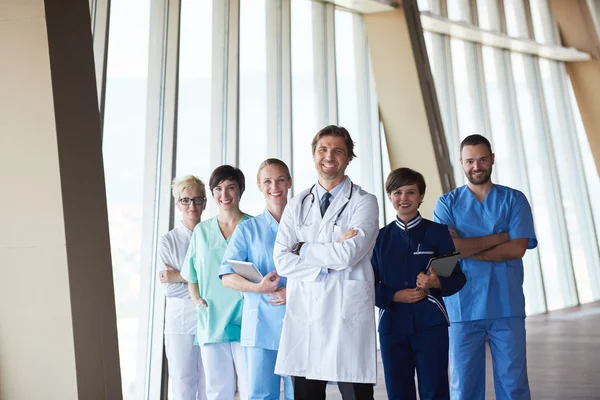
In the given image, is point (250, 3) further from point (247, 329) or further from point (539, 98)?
point (539, 98)

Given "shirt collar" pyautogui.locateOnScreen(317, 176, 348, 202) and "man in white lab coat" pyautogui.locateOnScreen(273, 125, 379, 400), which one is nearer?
"man in white lab coat" pyautogui.locateOnScreen(273, 125, 379, 400)

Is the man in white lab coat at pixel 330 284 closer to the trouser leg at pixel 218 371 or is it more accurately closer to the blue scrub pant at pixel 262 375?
the blue scrub pant at pixel 262 375

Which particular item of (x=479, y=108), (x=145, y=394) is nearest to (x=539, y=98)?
(x=479, y=108)

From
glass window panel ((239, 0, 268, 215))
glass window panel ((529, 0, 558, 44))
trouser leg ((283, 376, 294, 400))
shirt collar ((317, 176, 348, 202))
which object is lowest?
trouser leg ((283, 376, 294, 400))

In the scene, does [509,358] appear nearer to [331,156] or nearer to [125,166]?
[331,156]

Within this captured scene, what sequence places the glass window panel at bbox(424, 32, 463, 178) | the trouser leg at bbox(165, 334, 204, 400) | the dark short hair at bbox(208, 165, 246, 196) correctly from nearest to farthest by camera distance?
the dark short hair at bbox(208, 165, 246, 196), the trouser leg at bbox(165, 334, 204, 400), the glass window panel at bbox(424, 32, 463, 178)

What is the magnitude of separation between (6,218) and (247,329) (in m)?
1.31

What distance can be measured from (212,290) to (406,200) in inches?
44.8

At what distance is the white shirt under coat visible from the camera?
3383mm

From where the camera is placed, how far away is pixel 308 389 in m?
2.33

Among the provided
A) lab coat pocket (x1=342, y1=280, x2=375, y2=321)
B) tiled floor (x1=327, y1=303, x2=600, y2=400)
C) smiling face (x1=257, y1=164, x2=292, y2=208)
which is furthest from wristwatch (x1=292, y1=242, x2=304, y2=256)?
tiled floor (x1=327, y1=303, x2=600, y2=400)

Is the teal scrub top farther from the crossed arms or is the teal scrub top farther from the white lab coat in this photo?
the crossed arms

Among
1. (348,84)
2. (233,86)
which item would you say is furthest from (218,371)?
(348,84)

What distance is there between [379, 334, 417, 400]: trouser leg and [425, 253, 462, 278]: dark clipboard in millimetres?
322
